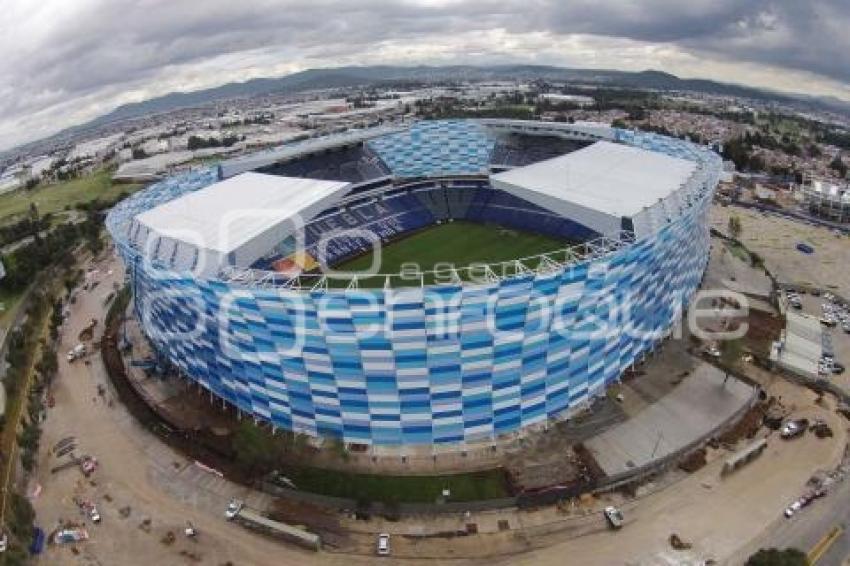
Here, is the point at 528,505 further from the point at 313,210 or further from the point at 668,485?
the point at 313,210

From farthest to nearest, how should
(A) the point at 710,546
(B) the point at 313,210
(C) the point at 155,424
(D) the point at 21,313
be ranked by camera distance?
(D) the point at 21,313, (B) the point at 313,210, (C) the point at 155,424, (A) the point at 710,546

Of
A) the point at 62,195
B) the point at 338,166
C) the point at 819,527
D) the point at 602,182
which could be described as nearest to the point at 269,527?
the point at 819,527

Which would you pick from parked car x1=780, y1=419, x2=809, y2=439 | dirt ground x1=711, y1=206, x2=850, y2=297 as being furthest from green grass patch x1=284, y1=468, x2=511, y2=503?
dirt ground x1=711, y1=206, x2=850, y2=297

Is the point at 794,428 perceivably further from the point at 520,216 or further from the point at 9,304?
the point at 9,304

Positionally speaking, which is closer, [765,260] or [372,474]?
[372,474]

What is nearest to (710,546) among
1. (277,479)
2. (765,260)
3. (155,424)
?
(277,479)

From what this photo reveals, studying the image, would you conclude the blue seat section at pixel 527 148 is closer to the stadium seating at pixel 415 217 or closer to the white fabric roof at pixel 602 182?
the stadium seating at pixel 415 217

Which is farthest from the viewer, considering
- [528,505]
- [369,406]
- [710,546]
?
[369,406]
